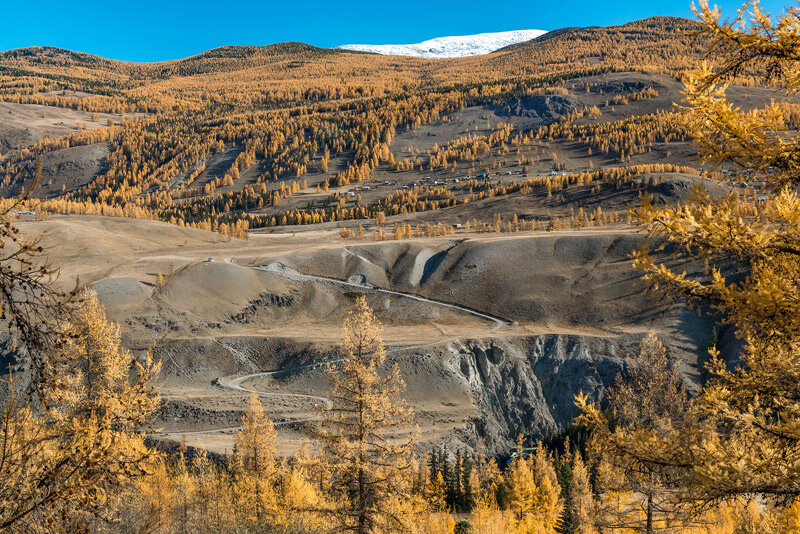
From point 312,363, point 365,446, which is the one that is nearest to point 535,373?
point 312,363

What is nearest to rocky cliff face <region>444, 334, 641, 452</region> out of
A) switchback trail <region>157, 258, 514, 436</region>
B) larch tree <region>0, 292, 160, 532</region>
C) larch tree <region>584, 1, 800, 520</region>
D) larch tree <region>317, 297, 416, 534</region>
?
switchback trail <region>157, 258, 514, 436</region>

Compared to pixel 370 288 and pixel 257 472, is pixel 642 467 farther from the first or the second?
pixel 370 288

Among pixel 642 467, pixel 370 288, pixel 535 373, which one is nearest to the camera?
pixel 642 467

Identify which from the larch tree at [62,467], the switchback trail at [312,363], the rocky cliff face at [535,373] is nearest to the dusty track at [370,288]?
the switchback trail at [312,363]

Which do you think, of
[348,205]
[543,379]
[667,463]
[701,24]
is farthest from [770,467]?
[348,205]

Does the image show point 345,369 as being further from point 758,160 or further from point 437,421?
point 437,421

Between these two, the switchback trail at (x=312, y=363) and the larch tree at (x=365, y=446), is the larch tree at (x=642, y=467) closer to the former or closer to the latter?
the larch tree at (x=365, y=446)
